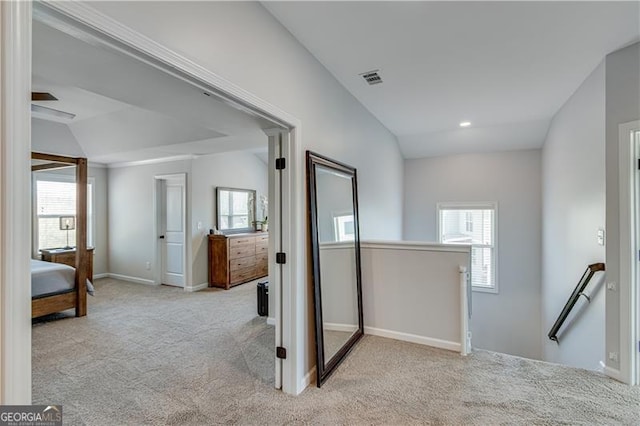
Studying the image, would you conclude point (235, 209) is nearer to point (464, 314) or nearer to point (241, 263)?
point (241, 263)

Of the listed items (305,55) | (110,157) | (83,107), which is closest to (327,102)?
(305,55)

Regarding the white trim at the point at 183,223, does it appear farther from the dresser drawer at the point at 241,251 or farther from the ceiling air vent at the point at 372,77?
the ceiling air vent at the point at 372,77

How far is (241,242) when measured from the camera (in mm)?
6031

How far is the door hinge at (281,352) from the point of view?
2.41m

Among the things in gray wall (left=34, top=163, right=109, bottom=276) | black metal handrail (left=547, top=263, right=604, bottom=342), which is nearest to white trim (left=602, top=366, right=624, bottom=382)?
black metal handrail (left=547, top=263, right=604, bottom=342)

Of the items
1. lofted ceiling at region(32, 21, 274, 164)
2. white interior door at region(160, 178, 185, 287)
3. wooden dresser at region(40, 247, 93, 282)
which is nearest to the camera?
lofted ceiling at region(32, 21, 274, 164)

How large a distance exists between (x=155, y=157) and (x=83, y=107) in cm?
161

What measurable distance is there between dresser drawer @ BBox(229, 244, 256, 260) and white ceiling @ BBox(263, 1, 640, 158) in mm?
3575

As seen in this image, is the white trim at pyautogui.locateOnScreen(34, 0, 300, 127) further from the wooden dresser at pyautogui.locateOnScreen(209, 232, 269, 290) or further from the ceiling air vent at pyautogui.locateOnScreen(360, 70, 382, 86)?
the wooden dresser at pyautogui.locateOnScreen(209, 232, 269, 290)

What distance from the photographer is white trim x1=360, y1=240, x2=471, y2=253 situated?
10.4 ft

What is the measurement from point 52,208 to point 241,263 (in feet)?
11.8

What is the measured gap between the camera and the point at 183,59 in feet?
4.95

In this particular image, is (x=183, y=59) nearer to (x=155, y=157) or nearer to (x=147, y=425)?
(x=147, y=425)

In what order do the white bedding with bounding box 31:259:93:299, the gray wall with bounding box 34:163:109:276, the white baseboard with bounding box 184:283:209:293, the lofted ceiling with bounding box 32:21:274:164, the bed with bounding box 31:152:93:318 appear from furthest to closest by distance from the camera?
the gray wall with bounding box 34:163:109:276, the white baseboard with bounding box 184:283:209:293, the bed with bounding box 31:152:93:318, the white bedding with bounding box 31:259:93:299, the lofted ceiling with bounding box 32:21:274:164
